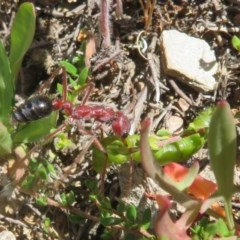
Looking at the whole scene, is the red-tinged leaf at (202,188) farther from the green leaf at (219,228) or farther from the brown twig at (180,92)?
the brown twig at (180,92)

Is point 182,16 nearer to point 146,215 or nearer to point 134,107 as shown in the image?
point 134,107

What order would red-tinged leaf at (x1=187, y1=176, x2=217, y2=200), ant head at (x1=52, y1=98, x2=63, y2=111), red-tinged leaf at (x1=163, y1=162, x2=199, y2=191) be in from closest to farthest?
red-tinged leaf at (x1=163, y1=162, x2=199, y2=191)
red-tinged leaf at (x1=187, y1=176, x2=217, y2=200)
ant head at (x1=52, y1=98, x2=63, y2=111)

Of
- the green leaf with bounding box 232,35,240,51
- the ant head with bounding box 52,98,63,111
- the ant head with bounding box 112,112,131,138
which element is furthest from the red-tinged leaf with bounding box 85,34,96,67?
the green leaf with bounding box 232,35,240,51

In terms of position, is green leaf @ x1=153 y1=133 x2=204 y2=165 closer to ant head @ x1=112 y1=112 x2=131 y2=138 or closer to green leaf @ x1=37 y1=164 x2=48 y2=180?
ant head @ x1=112 y1=112 x2=131 y2=138

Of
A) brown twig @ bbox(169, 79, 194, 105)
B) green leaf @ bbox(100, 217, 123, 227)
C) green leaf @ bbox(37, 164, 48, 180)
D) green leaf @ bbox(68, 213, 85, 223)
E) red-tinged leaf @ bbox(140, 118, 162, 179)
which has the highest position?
red-tinged leaf @ bbox(140, 118, 162, 179)

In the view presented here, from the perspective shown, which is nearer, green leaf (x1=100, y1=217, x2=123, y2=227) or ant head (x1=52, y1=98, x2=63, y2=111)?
green leaf (x1=100, y1=217, x2=123, y2=227)

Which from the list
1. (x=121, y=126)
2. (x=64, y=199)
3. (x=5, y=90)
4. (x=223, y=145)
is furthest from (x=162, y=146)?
(x=5, y=90)

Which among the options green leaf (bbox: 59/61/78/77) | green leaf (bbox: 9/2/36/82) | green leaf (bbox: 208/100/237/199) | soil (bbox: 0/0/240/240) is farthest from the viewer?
green leaf (bbox: 59/61/78/77)

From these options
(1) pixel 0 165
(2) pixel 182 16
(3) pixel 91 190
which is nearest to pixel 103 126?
(3) pixel 91 190
